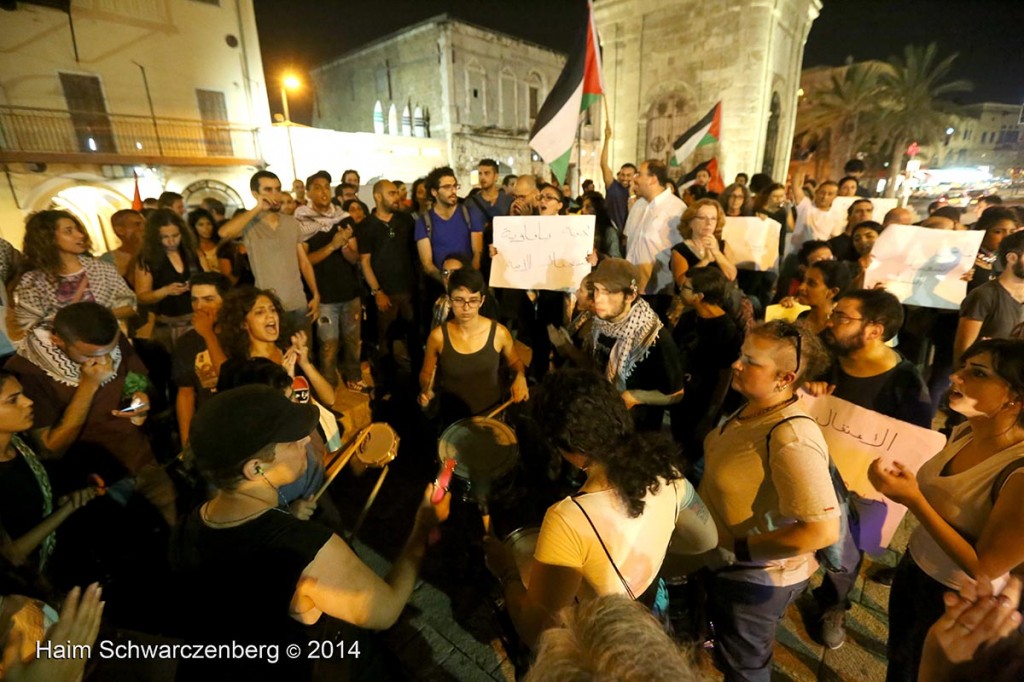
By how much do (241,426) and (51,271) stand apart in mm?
3482

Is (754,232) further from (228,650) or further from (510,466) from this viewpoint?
(228,650)

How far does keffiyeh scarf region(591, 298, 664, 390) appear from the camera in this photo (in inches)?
122

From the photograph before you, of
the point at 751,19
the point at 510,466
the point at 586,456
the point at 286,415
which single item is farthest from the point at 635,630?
the point at 751,19

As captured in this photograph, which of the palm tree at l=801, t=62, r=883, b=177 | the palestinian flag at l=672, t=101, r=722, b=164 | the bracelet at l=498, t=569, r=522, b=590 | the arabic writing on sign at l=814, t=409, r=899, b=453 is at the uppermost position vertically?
the palm tree at l=801, t=62, r=883, b=177

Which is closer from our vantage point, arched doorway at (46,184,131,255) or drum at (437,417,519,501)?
drum at (437,417,519,501)

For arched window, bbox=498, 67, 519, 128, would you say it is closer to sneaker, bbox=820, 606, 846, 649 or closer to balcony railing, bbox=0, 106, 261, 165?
balcony railing, bbox=0, 106, 261, 165

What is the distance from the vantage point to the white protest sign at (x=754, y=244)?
577 cm

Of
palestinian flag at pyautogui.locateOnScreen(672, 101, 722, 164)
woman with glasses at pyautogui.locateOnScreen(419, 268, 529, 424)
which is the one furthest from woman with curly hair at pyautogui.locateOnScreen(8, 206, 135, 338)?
palestinian flag at pyautogui.locateOnScreen(672, 101, 722, 164)

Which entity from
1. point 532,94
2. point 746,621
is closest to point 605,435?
point 746,621

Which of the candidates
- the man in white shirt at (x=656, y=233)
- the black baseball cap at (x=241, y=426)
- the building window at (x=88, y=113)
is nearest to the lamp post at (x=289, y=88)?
the building window at (x=88, y=113)

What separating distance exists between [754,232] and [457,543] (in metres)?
5.05

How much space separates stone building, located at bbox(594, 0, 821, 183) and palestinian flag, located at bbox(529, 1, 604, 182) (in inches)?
513

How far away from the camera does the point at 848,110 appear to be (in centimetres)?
3178

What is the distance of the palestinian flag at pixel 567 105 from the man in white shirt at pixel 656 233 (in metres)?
1.23
